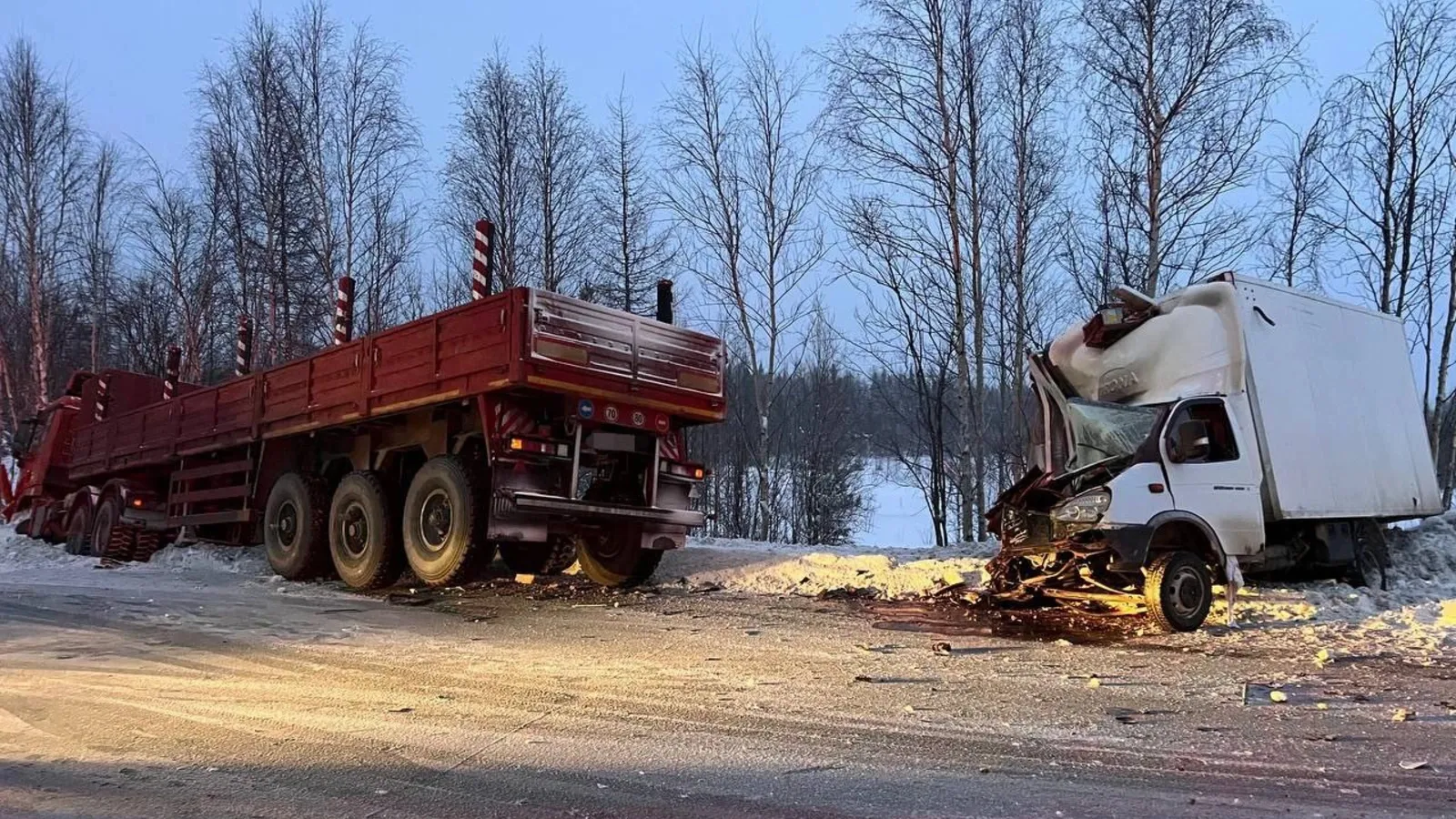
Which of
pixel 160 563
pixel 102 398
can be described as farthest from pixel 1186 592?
pixel 102 398

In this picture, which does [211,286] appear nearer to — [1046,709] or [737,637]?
[737,637]

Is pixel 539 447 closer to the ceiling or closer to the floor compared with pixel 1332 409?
closer to the floor

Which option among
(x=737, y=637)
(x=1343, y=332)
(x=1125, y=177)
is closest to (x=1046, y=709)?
(x=737, y=637)

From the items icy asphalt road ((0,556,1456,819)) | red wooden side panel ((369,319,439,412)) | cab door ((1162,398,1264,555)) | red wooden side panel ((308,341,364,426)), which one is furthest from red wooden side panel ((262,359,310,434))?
cab door ((1162,398,1264,555))

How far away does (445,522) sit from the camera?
10117 mm

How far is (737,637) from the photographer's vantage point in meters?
7.67

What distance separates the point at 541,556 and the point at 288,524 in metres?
3.35

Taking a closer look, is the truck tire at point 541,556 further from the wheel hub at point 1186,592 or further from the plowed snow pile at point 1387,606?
the plowed snow pile at point 1387,606

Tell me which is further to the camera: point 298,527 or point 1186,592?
point 298,527

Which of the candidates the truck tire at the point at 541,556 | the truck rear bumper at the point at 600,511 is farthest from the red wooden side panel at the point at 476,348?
the truck tire at the point at 541,556

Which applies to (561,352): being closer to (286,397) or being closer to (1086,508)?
(286,397)

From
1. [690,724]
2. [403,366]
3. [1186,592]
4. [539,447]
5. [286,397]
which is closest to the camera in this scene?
[690,724]

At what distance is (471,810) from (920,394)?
18552mm

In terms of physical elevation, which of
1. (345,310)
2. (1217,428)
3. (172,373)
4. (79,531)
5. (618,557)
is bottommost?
(618,557)
